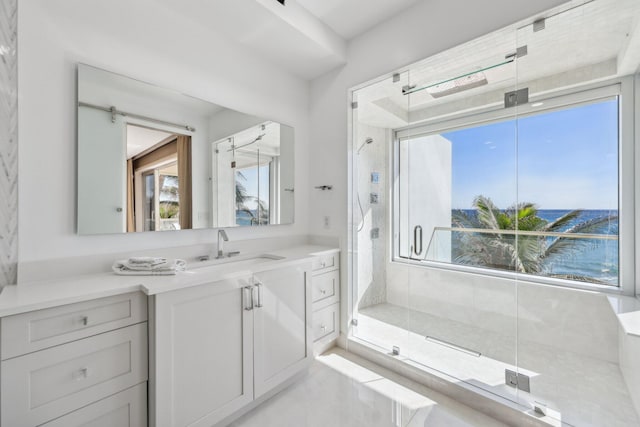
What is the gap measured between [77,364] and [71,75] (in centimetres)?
145

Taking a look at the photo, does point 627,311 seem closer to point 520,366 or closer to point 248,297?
point 520,366

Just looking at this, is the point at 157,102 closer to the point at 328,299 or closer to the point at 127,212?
the point at 127,212

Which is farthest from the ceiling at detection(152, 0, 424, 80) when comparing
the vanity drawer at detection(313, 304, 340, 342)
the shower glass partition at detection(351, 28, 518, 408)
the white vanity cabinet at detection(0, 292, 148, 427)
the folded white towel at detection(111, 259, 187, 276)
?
the vanity drawer at detection(313, 304, 340, 342)

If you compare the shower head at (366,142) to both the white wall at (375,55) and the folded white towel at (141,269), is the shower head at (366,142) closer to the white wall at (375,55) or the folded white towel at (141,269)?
the white wall at (375,55)

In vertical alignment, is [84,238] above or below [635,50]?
below

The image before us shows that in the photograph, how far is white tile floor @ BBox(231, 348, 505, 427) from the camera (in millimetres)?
1638

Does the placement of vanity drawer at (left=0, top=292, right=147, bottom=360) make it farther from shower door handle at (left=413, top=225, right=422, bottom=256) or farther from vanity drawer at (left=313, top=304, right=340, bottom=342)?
shower door handle at (left=413, top=225, right=422, bottom=256)

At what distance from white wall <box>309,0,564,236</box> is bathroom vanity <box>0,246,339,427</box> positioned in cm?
96

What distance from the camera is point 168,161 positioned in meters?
1.86

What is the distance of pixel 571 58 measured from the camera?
1806 millimetres

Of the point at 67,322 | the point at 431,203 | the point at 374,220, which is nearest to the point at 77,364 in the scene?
the point at 67,322

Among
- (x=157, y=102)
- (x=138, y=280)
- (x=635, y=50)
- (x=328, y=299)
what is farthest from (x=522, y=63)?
(x=138, y=280)

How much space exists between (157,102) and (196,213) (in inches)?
29.9

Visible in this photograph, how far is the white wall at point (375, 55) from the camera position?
1736mm
